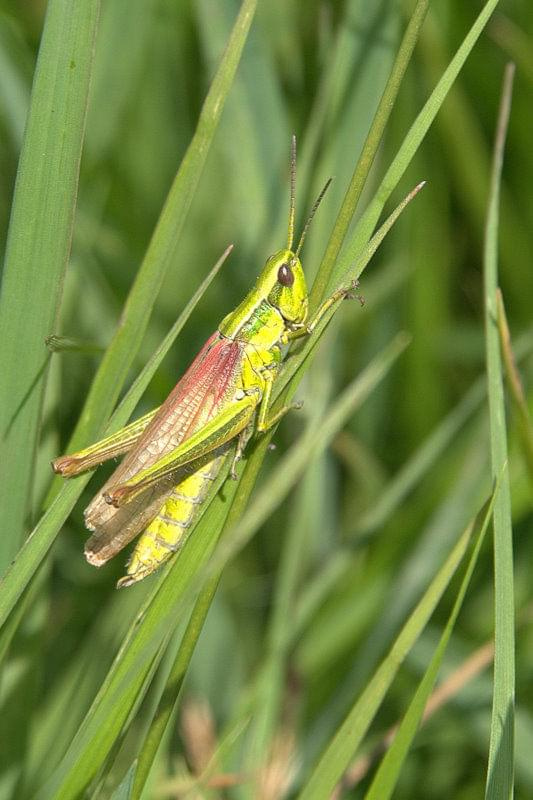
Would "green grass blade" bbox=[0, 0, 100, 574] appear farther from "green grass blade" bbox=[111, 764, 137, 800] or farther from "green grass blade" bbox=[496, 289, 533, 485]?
"green grass blade" bbox=[496, 289, 533, 485]

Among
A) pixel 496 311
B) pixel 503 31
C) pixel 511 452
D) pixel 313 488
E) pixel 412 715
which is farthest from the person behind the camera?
pixel 503 31

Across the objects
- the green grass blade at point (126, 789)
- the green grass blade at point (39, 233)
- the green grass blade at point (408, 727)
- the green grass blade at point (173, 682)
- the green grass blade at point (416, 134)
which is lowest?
the green grass blade at point (408, 727)

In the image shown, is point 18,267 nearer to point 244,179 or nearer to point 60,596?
point 244,179

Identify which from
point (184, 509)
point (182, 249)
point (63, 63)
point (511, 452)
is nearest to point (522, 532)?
point (511, 452)

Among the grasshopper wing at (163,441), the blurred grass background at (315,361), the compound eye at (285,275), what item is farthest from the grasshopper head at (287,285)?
the blurred grass background at (315,361)

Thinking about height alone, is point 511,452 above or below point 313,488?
below

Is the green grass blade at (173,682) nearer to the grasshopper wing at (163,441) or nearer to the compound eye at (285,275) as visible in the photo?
the grasshopper wing at (163,441)

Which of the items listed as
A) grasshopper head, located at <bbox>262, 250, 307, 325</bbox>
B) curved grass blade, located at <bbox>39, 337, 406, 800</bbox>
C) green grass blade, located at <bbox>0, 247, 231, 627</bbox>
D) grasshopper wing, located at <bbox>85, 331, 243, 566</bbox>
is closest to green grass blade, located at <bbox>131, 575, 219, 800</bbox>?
curved grass blade, located at <bbox>39, 337, 406, 800</bbox>
